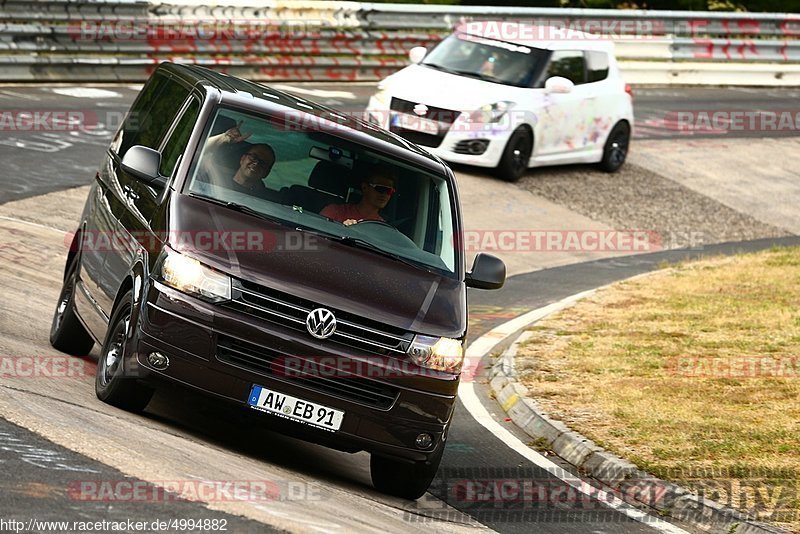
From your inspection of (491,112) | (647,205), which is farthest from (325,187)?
(647,205)

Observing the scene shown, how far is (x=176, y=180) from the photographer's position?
8117mm

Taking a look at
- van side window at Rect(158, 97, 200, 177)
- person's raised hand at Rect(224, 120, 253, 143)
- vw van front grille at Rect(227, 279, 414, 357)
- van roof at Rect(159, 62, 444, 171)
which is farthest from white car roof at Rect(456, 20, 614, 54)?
vw van front grille at Rect(227, 279, 414, 357)

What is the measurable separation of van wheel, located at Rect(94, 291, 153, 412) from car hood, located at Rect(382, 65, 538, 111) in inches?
431

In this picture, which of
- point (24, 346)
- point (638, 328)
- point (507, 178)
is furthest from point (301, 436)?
point (507, 178)

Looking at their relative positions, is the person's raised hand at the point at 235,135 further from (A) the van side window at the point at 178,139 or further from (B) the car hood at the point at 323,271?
(B) the car hood at the point at 323,271

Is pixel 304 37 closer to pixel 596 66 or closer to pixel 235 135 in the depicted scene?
pixel 596 66

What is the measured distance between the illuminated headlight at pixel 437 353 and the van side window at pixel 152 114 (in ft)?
7.80

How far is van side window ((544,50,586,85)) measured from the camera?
19961 millimetres

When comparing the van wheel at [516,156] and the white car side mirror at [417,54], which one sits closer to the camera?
the van wheel at [516,156]

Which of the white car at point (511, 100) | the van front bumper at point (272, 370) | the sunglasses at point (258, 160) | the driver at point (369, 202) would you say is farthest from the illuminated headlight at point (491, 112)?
the van front bumper at point (272, 370)

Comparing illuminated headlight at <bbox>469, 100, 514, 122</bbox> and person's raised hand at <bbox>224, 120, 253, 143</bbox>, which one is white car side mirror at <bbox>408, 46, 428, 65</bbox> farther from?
person's raised hand at <bbox>224, 120, 253, 143</bbox>

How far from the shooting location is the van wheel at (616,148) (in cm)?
2114

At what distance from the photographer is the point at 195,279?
7.38 metres

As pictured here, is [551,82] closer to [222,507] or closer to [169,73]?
[169,73]
